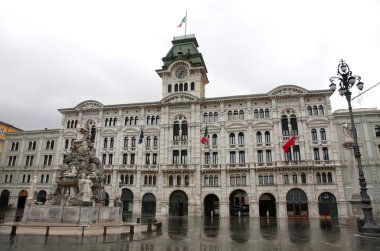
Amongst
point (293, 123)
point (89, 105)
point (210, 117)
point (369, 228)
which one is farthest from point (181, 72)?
point (369, 228)

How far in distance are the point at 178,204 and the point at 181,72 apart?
24.9m

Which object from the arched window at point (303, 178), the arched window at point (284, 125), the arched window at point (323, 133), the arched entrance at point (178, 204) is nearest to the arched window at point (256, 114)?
the arched window at point (284, 125)

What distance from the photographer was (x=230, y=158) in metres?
46.1

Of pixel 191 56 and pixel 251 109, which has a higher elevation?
pixel 191 56

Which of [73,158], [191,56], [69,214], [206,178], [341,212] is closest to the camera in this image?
[69,214]

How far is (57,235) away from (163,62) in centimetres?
4536

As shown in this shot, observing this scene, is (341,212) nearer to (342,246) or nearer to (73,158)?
(342,246)

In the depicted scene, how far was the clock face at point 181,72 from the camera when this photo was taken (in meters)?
52.8

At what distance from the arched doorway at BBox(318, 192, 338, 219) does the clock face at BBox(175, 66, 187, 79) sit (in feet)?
105

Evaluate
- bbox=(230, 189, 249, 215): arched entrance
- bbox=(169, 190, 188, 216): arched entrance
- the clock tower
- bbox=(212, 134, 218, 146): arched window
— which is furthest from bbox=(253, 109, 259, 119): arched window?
bbox=(169, 190, 188, 216): arched entrance

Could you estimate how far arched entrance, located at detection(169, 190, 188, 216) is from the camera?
45.2 metres

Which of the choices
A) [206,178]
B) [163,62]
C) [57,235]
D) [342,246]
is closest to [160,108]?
[163,62]

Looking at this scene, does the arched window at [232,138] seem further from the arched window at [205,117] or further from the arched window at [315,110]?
the arched window at [315,110]

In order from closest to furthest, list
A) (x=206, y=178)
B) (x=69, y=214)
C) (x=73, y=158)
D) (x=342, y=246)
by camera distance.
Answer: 1. (x=342, y=246)
2. (x=69, y=214)
3. (x=73, y=158)
4. (x=206, y=178)
